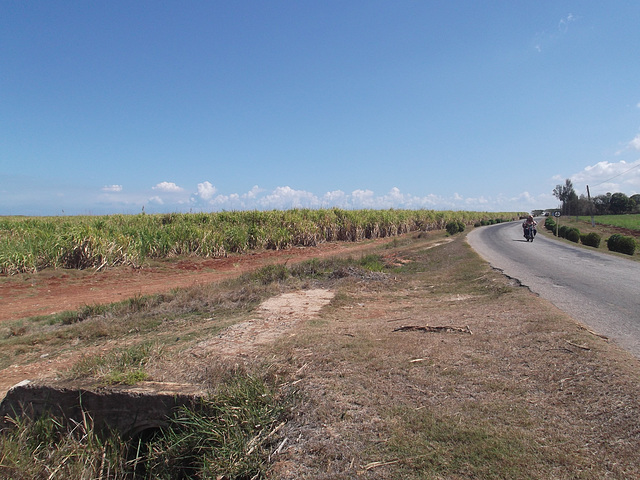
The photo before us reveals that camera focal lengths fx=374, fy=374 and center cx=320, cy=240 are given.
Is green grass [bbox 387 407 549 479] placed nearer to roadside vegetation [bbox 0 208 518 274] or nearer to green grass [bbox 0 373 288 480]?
green grass [bbox 0 373 288 480]

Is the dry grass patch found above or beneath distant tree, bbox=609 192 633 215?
beneath

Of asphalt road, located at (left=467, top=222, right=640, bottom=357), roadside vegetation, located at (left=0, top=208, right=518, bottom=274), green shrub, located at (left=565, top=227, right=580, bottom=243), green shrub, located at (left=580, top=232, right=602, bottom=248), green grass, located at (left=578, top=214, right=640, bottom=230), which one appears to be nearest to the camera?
asphalt road, located at (left=467, top=222, right=640, bottom=357)

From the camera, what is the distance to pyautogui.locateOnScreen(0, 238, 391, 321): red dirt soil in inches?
380

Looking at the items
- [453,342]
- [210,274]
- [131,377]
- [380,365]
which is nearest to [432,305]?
[453,342]

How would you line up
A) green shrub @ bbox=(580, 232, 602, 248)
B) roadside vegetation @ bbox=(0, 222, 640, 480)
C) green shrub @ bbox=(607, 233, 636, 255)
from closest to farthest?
roadside vegetation @ bbox=(0, 222, 640, 480) → green shrub @ bbox=(607, 233, 636, 255) → green shrub @ bbox=(580, 232, 602, 248)

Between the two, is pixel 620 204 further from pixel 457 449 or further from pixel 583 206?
pixel 457 449

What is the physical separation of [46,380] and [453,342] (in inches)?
181

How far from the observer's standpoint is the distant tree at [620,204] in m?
80.4

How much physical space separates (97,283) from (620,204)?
3953 inches

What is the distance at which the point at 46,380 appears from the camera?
157 inches

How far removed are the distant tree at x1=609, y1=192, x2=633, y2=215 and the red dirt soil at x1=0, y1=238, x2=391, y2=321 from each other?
92.8m

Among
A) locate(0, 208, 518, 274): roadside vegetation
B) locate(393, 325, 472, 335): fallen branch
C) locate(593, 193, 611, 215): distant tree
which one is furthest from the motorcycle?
locate(593, 193, 611, 215): distant tree

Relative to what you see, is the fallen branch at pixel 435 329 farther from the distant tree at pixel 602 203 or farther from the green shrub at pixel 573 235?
the distant tree at pixel 602 203

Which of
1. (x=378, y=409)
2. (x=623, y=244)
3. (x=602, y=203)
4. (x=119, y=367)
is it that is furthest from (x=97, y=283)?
(x=602, y=203)
